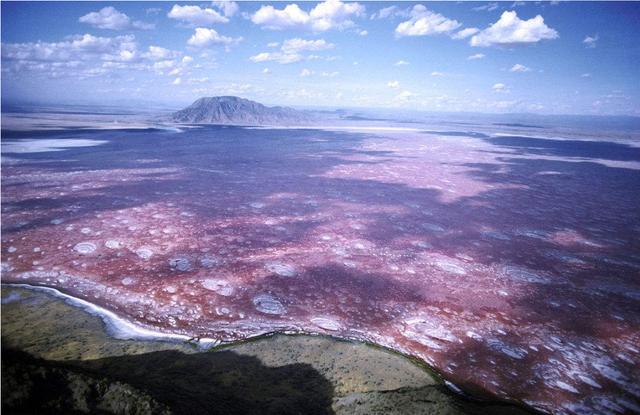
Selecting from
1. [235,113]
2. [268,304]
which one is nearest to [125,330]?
[268,304]

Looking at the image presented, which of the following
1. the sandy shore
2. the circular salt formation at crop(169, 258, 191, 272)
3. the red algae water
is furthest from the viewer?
the circular salt formation at crop(169, 258, 191, 272)

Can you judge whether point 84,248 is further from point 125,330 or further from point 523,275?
point 523,275

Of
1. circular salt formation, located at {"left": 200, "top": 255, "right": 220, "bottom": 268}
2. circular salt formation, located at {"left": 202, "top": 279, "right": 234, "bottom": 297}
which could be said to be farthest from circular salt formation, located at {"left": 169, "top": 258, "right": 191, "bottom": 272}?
circular salt formation, located at {"left": 202, "top": 279, "right": 234, "bottom": 297}

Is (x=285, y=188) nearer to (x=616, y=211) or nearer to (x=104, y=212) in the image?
(x=104, y=212)

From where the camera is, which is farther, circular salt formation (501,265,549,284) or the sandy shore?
circular salt formation (501,265,549,284)

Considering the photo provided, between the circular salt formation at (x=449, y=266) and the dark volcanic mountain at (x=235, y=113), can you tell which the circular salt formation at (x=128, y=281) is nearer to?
the circular salt formation at (x=449, y=266)

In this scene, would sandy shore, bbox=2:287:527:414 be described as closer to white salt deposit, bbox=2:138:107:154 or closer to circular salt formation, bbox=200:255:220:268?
circular salt formation, bbox=200:255:220:268

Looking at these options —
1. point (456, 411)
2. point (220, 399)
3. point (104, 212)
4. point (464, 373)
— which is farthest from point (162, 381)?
point (104, 212)
